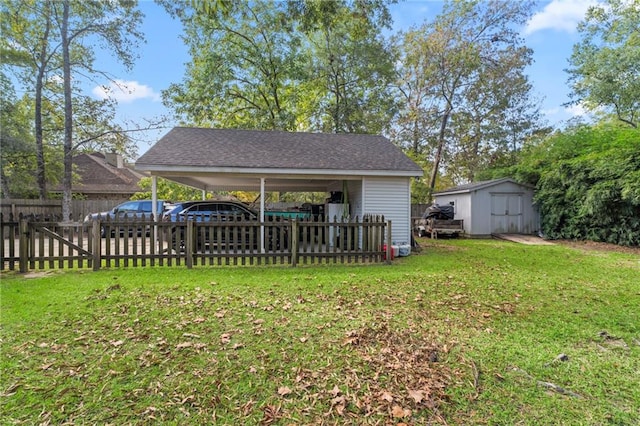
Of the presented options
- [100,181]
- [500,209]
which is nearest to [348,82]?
[500,209]

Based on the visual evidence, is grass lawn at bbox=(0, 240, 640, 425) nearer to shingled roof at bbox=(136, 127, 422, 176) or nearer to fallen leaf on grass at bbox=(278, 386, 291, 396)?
fallen leaf on grass at bbox=(278, 386, 291, 396)

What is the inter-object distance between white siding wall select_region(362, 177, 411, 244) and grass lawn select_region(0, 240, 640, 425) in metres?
4.67

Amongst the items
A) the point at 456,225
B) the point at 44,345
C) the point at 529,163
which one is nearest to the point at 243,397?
the point at 44,345

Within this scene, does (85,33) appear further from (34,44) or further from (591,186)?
(591,186)

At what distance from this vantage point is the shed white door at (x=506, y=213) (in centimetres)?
1594

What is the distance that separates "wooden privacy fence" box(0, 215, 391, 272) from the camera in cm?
680

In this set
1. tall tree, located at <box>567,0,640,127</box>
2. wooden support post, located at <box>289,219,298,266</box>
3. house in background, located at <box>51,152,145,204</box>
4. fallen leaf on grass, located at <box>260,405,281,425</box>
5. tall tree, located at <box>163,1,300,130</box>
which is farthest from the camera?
house in background, located at <box>51,152,145,204</box>

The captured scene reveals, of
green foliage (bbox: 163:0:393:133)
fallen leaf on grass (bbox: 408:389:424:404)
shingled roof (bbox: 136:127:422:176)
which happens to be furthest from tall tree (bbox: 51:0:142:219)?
fallen leaf on grass (bbox: 408:389:424:404)

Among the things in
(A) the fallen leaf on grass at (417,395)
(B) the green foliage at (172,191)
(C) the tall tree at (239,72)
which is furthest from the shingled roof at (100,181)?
(A) the fallen leaf on grass at (417,395)

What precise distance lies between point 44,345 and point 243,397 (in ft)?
7.72

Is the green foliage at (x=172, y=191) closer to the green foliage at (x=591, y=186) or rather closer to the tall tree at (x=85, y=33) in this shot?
the tall tree at (x=85, y=33)

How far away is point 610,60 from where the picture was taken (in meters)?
18.8

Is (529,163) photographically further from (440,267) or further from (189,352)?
(189,352)

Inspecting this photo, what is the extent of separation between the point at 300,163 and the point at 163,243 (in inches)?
179
